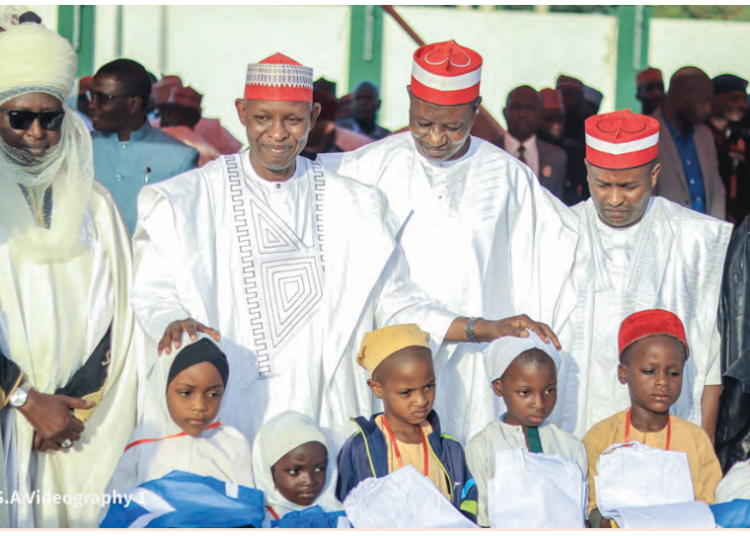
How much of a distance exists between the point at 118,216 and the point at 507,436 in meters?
2.14

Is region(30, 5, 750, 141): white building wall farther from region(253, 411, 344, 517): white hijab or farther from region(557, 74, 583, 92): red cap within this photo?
region(253, 411, 344, 517): white hijab

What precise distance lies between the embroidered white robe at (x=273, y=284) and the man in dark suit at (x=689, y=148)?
8.27 ft

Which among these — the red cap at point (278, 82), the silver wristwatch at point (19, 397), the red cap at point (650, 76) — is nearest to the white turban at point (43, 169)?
the silver wristwatch at point (19, 397)

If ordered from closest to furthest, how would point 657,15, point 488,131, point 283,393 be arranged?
point 283,393 < point 488,131 < point 657,15

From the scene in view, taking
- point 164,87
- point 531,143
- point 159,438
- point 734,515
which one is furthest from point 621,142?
point 164,87

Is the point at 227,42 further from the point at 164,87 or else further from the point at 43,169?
the point at 43,169

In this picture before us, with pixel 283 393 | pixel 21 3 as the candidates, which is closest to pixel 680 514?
pixel 283 393

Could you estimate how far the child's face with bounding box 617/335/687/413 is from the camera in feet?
20.5

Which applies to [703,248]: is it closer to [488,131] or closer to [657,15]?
[488,131]

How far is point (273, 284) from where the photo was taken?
21.4ft

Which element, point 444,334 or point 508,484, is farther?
point 444,334

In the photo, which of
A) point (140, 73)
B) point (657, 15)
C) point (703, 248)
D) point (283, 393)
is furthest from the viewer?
point (657, 15)

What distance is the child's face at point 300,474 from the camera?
5.91m

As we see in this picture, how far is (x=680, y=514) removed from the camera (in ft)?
19.2
